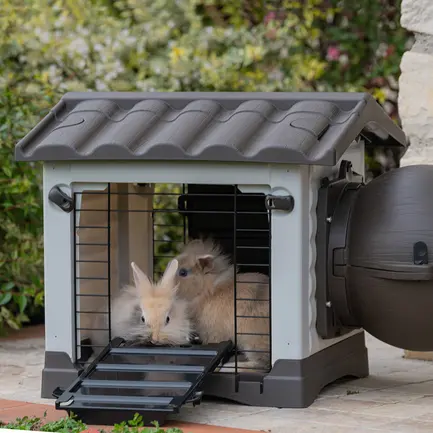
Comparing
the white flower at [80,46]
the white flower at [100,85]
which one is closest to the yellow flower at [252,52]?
the white flower at [100,85]

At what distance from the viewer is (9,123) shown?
626cm

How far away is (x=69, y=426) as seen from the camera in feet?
13.4

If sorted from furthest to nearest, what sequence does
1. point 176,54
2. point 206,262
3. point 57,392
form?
1. point 176,54
2. point 206,262
3. point 57,392

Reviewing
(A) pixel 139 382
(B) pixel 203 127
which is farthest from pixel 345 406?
(B) pixel 203 127

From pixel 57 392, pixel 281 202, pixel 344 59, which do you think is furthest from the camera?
pixel 344 59

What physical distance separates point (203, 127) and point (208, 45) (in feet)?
12.5

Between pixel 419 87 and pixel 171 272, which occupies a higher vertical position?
pixel 419 87

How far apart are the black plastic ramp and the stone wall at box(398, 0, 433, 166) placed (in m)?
1.89

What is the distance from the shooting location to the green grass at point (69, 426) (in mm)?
3971

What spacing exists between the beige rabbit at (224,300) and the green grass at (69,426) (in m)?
0.73

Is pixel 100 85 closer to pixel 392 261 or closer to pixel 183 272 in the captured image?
pixel 183 272

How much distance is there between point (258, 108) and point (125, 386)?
140 cm

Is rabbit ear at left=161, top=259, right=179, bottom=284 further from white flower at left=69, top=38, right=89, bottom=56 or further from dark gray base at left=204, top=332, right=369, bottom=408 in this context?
white flower at left=69, top=38, right=89, bottom=56

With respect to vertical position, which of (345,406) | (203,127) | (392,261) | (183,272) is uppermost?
(203,127)
